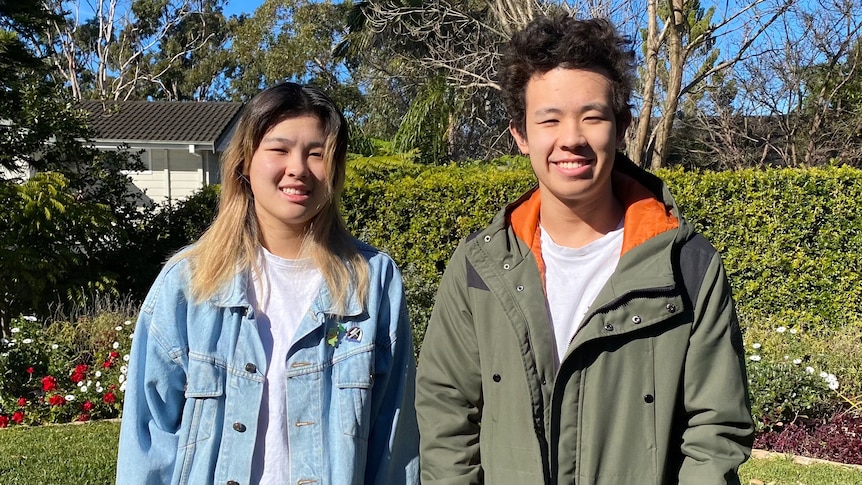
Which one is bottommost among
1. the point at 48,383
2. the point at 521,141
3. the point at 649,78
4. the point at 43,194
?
the point at 48,383

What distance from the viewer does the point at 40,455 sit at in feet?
16.4

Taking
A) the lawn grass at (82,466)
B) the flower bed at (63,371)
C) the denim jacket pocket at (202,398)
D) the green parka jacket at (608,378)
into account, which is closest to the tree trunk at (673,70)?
the lawn grass at (82,466)

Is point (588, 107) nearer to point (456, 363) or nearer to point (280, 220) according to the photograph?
point (456, 363)

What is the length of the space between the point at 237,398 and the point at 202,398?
11 centimetres

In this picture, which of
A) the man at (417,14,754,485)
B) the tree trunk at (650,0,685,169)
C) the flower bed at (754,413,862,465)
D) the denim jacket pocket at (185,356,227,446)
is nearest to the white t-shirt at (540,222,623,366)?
the man at (417,14,754,485)

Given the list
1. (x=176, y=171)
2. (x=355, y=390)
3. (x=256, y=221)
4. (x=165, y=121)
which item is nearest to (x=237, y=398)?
(x=355, y=390)

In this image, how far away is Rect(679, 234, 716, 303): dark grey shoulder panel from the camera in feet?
5.75

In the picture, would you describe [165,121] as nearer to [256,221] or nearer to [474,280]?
[256,221]

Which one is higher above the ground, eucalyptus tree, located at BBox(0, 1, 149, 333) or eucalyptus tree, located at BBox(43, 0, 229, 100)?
eucalyptus tree, located at BBox(43, 0, 229, 100)

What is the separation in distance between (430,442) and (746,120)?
15.4 metres

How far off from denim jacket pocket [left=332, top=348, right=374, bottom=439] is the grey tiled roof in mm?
19155

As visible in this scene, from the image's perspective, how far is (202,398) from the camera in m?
2.10

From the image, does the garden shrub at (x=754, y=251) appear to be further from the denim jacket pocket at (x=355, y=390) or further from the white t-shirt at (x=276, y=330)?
the white t-shirt at (x=276, y=330)

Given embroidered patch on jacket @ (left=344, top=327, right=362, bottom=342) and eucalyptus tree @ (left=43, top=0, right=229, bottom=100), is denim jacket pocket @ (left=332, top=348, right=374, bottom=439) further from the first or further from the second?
eucalyptus tree @ (left=43, top=0, right=229, bottom=100)
